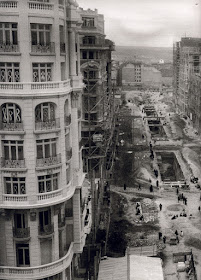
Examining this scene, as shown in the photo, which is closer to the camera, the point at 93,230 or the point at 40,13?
the point at 40,13

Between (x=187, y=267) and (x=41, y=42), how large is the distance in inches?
1088

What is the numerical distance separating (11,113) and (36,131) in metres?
2.26

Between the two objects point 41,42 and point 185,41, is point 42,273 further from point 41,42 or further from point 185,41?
point 185,41

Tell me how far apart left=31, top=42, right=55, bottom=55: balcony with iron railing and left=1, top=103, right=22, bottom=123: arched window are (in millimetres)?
4200

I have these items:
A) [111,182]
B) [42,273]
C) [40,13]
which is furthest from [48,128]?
[111,182]

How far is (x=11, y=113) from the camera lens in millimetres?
30500

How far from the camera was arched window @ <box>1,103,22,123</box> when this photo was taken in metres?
30.4

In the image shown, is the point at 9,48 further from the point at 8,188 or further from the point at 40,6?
the point at 8,188

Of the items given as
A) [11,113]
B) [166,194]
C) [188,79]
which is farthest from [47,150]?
[188,79]

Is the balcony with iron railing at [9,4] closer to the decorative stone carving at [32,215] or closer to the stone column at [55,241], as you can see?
the decorative stone carving at [32,215]

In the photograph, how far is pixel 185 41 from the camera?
157 meters

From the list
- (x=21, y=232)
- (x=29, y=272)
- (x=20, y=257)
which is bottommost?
(x=29, y=272)

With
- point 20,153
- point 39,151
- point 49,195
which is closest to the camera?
point 20,153

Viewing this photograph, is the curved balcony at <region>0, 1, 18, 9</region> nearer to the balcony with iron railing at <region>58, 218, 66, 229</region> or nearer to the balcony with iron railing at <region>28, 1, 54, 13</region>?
the balcony with iron railing at <region>28, 1, 54, 13</region>
